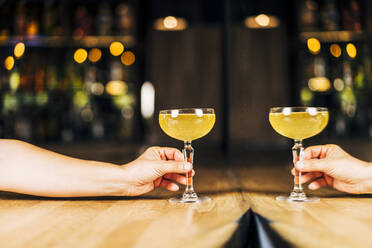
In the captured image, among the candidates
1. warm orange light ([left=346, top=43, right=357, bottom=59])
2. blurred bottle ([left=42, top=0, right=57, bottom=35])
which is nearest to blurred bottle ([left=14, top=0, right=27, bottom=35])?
blurred bottle ([left=42, top=0, right=57, bottom=35])

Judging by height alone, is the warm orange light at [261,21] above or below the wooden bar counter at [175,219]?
above

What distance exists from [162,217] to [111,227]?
0.41ft

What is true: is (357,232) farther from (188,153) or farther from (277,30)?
(277,30)

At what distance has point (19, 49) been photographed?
384 centimetres

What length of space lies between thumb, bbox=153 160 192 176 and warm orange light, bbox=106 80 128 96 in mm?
2983

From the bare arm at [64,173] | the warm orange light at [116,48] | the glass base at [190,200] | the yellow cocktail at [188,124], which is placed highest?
the warm orange light at [116,48]

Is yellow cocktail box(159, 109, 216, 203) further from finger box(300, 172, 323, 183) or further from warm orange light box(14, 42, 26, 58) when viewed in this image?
warm orange light box(14, 42, 26, 58)

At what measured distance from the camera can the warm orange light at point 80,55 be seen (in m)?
3.90

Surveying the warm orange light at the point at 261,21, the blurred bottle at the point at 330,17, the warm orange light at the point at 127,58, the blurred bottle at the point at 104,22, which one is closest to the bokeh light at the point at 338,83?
the blurred bottle at the point at 330,17

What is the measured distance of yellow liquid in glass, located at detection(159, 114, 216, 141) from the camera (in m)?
1.10

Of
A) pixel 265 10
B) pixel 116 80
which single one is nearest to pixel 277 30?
pixel 265 10

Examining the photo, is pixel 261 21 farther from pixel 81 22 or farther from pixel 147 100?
pixel 81 22

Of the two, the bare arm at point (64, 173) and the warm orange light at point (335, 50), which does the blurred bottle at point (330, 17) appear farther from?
the bare arm at point (64, 173)

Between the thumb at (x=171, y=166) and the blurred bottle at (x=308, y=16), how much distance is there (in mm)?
3125
